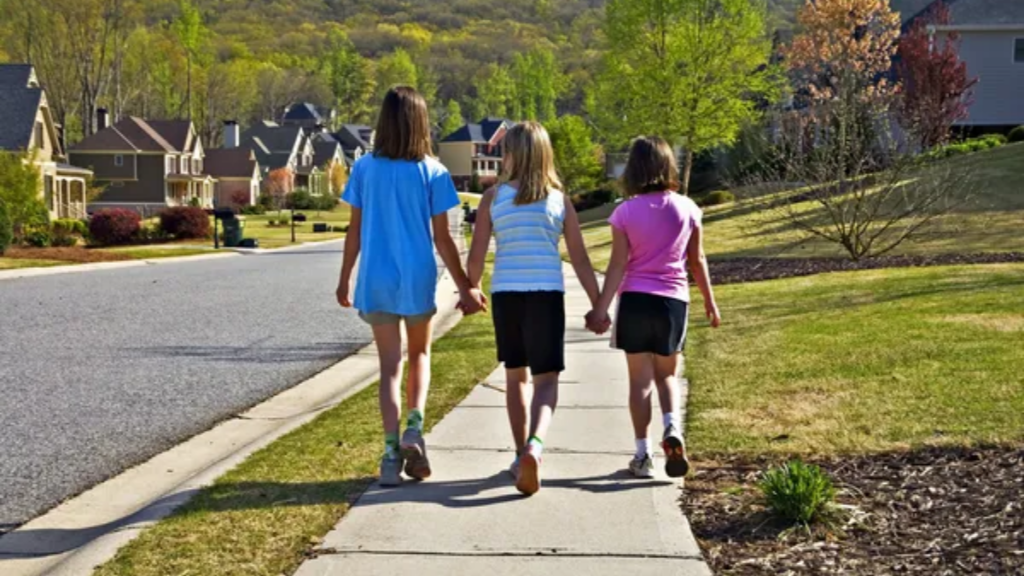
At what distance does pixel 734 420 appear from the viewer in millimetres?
6848

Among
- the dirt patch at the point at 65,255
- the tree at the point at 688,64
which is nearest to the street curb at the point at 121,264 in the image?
the dirt patch at the point at 65,255

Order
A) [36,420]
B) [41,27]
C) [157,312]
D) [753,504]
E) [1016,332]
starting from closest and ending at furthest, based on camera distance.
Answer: [753,504], [36,420], [1016,332], [157,312], [41,27]

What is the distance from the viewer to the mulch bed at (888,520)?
4.18 m

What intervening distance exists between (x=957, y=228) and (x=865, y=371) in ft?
45.9

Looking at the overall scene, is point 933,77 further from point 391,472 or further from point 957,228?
point 391,472

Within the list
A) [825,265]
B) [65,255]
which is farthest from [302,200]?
[825,265]

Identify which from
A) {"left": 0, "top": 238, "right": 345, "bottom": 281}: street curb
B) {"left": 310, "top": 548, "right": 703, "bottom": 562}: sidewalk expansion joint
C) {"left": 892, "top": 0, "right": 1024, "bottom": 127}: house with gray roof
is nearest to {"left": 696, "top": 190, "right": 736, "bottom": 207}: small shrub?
{"left": 892, "top": 0, "right": 1024, "bottom": 127}: house with gray roof

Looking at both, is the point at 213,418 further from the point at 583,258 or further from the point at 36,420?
the point at 583,258

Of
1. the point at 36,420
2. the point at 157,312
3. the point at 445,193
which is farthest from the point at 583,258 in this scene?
the point at 157,312

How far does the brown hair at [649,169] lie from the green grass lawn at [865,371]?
4.85ft

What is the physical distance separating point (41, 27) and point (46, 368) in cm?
6894

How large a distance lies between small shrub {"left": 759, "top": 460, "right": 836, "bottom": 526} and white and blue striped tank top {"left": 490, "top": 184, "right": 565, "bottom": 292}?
1.46m

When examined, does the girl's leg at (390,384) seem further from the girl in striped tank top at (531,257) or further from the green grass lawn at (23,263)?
the green grass lawn at (23,263)

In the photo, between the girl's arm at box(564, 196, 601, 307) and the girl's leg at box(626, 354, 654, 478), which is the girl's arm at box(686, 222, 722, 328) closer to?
the girl's leg at box(626, 354, 654, 478)
